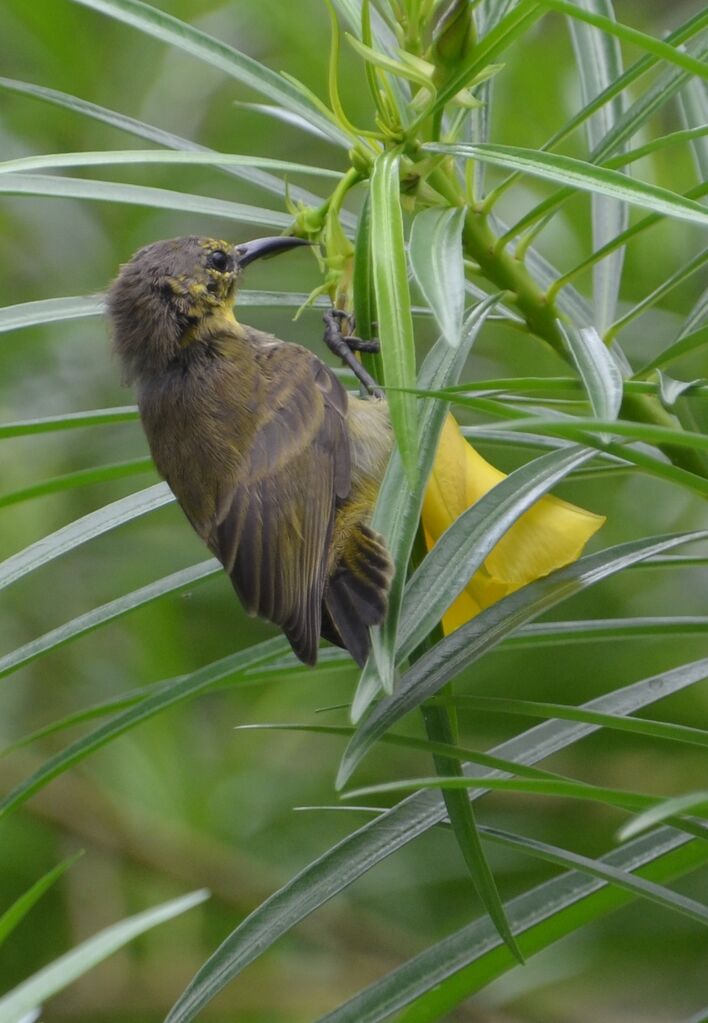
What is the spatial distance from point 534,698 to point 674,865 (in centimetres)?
102

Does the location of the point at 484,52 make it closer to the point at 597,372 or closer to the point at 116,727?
the point at 597,372

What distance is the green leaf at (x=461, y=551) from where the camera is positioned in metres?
1.18

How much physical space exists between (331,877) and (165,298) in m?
1.10

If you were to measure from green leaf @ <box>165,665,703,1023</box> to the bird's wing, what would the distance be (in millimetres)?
244

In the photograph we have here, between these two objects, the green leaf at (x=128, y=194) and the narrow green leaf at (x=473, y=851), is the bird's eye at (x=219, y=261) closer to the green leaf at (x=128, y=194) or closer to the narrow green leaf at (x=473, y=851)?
the green leaf at (x=128, y=194)

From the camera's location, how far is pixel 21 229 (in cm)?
304

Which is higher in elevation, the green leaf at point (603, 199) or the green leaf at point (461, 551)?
the green leaf at point (603, 199)

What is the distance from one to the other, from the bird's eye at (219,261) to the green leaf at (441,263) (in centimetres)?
91

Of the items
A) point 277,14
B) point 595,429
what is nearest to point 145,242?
point 277,14

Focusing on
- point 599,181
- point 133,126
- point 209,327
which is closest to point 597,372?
point 599,181

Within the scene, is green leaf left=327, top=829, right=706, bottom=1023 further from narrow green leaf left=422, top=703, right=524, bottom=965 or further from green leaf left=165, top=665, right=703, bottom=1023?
narrow green leaf left=422, top=703, right=524, bottom=965

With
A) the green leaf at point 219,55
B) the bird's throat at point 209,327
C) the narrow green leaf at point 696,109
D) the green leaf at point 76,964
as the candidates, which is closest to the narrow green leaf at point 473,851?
the green leaf at point 76,964

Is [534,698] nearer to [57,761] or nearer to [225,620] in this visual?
[225,620]

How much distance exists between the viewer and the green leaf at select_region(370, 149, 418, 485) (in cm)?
98
